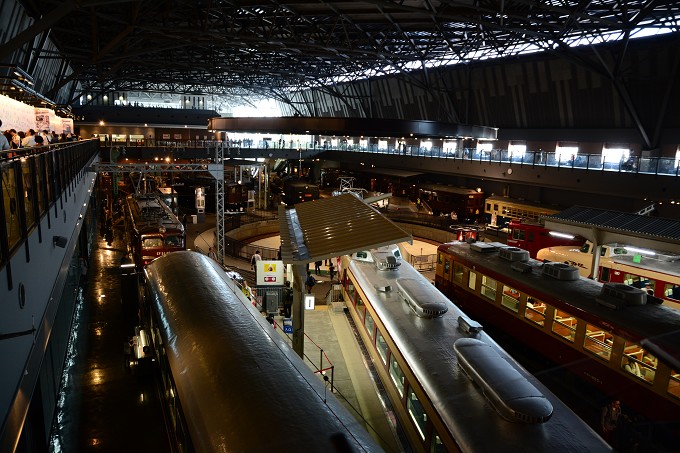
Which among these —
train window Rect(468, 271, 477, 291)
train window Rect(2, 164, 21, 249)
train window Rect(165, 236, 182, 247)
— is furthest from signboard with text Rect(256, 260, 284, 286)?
train window Rect(2, 164, 21, 249)

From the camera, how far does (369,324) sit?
35.6 feet

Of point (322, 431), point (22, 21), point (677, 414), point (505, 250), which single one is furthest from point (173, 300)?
point (22, 21)

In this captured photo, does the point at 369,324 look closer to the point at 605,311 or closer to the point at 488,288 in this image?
the point at 488,288

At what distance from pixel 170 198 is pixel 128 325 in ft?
61.5

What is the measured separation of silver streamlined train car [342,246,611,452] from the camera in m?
5.42

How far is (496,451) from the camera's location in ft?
16.8

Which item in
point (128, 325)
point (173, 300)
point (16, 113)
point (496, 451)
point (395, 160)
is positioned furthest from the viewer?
point (395, 160)

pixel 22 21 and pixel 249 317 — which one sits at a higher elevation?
pixel 22 21

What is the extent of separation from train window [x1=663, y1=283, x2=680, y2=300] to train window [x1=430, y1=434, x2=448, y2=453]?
35.7 ft

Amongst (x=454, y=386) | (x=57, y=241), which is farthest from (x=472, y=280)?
(x=57, y=241)

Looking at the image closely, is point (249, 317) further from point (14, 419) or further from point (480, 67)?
→ point (480, 67)

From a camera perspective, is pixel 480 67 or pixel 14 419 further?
pixel 480 67

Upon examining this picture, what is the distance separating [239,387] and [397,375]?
435 centimetres

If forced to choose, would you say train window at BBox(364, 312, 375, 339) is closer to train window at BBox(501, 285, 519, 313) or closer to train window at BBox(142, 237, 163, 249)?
train window at BBox(501, 285, 519, 313)
